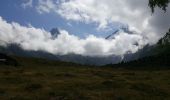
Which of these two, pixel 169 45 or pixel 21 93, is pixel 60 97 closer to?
pixel 21 93

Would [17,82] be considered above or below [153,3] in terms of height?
below

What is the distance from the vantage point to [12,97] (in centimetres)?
3228

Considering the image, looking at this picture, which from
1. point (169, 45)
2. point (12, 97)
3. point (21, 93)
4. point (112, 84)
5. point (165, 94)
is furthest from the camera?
point (112, 84)

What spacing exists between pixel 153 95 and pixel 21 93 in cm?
1337

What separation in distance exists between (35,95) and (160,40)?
14.5 m

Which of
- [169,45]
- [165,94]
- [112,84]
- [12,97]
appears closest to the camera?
[169,45]

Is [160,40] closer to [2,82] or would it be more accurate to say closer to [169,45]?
[169,45]

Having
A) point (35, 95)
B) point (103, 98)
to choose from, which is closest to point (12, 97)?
point (35, 95)

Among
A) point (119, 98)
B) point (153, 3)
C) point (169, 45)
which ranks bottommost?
point (119, 98)

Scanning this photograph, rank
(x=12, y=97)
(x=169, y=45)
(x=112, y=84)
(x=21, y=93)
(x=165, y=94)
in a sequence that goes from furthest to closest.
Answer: (x=112, y=84), (x=165, y=94), (x=21, y=93), (x=12, y=97), (x=169, y=45)

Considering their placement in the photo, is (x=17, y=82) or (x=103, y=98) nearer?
(x=103, y=98)

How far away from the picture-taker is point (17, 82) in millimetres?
46062

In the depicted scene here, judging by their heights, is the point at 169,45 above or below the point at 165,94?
above

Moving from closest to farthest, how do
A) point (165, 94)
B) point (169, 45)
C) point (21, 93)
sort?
1. point (169, 45)
2. point (21, 93)
3. point (165, 94)
